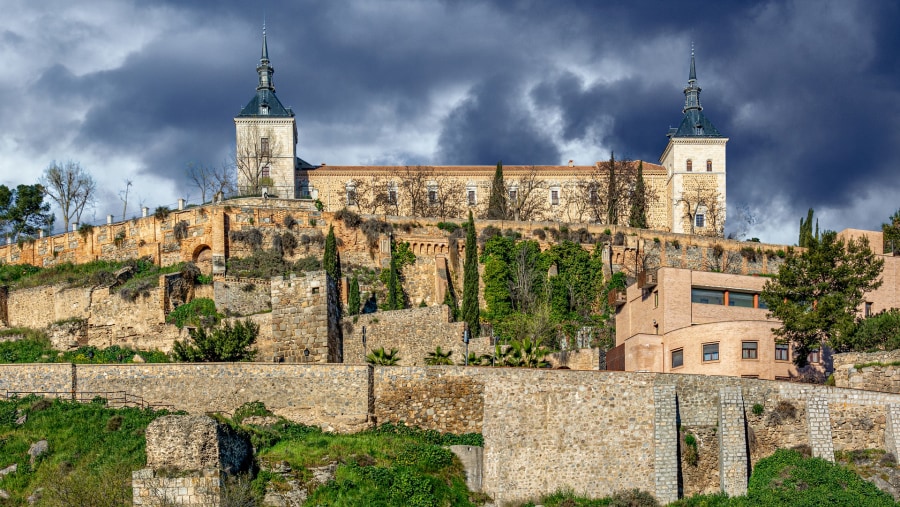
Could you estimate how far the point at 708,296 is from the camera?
5397cm

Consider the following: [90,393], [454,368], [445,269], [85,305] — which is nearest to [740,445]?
[454,368]

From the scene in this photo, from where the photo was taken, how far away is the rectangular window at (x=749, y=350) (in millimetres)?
48938

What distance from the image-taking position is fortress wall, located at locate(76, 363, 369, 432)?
42906 mm

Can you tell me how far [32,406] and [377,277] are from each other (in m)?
30.9

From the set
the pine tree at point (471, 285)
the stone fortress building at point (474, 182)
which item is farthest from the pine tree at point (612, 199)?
the pine tree at point (471, 285)

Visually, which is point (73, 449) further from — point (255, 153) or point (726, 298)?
point (255, 153)

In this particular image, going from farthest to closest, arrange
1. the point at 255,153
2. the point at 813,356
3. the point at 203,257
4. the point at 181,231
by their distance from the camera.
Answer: the point at 255,153, the point at 181,231, the point at 203,257, the point at 813,356

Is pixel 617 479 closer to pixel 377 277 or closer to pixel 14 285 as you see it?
pixel 377 277

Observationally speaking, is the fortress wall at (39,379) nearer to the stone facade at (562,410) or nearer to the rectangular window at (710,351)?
the stone facade at (562,410)

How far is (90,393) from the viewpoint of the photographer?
44.0 meters

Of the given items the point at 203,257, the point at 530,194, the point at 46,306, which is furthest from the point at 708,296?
the point at 530,194

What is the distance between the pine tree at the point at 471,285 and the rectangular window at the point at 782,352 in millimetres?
16845

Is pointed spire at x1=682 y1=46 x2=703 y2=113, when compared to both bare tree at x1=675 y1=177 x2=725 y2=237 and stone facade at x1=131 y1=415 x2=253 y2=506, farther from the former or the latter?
stone facade at x1=131 y1=415 x2=253 y2=506

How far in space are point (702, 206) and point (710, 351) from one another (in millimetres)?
46109
